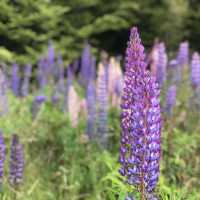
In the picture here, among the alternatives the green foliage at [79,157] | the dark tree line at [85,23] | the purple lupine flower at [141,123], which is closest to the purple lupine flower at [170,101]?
the green foliage at [79,157]

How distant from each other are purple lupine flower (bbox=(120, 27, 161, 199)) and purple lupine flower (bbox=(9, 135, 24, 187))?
120cm

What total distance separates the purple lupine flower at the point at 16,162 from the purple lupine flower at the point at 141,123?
3.95ft

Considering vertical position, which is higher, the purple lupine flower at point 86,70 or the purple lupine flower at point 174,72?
the purple lupine flower at point 86,70

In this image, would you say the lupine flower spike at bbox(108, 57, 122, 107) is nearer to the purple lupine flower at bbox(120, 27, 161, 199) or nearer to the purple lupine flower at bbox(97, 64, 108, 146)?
the purple lupine flower at bbox(97, 64, 108, 146)

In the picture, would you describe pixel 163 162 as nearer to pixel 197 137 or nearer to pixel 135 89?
pixel 197 137

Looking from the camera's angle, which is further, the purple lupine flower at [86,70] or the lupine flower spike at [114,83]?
the purple lupine flower at [86,70]

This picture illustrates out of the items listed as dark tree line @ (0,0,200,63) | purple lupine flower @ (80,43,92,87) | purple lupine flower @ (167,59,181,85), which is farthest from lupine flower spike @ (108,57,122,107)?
dark tree line @ (0,0,200,63)

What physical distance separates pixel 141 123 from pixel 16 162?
1414mm

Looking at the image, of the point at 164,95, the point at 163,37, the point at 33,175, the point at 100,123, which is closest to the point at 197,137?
the point at 164,95

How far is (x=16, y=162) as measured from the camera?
12.6ft

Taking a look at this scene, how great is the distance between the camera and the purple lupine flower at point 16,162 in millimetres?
3818

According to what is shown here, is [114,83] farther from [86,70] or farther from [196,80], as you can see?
[86,70]

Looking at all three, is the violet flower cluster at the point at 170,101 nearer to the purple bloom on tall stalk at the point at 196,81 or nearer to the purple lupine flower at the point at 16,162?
the purple bloom on tall stalk at the point at 196,81

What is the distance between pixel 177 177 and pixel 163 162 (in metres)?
0.19
